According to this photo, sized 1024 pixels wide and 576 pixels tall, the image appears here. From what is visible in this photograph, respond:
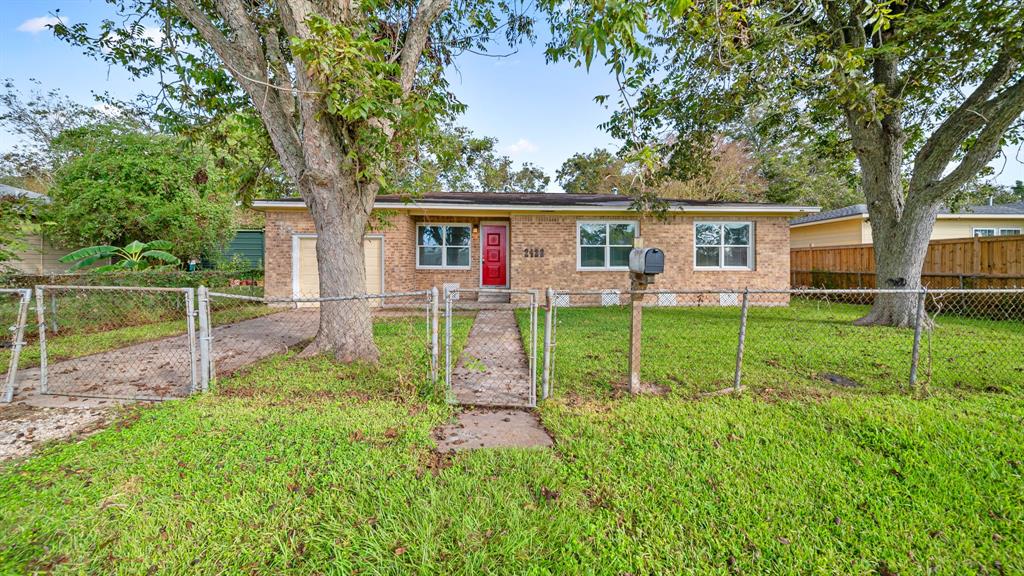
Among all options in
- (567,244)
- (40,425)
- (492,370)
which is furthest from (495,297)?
(40,425)

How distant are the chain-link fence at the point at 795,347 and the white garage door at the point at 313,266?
575 cm

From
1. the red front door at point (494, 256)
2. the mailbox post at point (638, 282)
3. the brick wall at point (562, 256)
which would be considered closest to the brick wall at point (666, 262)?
the brick wall at point (562, 256)

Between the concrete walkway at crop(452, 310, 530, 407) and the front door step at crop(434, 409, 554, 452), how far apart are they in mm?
233

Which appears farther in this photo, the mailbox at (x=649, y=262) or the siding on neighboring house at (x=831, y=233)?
the siding on neighboring house at (x=831, y=233)

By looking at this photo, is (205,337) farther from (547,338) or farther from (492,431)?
(547,338)

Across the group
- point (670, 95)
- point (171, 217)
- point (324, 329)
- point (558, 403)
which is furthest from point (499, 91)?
point (171, 217)

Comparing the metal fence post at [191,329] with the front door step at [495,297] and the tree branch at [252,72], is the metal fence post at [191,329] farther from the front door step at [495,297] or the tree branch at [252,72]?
the front door step at [495,297]

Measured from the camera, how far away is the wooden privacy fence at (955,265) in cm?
930

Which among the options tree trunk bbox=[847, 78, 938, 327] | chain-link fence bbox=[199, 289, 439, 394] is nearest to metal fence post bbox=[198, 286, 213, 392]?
chain-link fence bbox=[199, 289, 439, 394]

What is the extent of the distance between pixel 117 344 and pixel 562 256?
9.95 m

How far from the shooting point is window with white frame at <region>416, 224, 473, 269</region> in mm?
12156

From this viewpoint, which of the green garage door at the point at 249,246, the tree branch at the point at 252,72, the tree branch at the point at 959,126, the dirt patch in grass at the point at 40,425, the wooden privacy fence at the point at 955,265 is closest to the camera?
the dirt patch in grass at the point at 40,425

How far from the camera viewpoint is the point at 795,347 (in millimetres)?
6297

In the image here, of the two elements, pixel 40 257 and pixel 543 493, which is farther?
pixel 40 257
